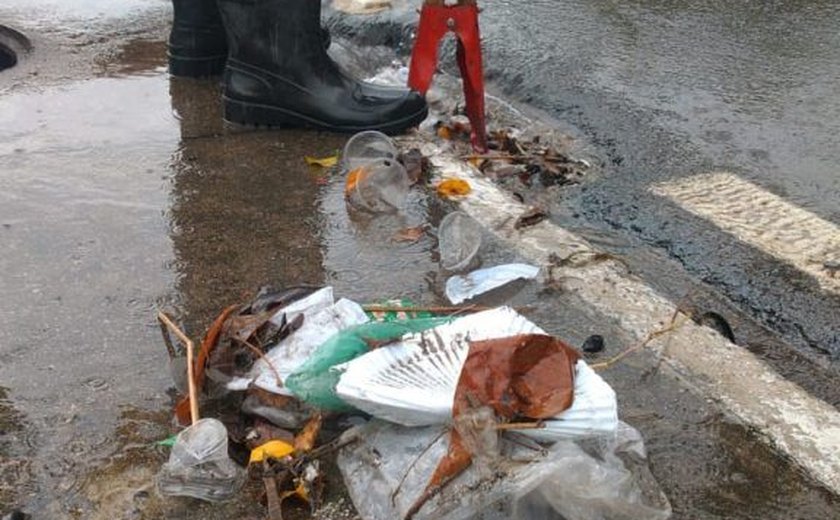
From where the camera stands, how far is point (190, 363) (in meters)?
2.05

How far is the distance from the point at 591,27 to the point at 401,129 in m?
1.88

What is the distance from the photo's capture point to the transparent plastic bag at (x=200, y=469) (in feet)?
5.88

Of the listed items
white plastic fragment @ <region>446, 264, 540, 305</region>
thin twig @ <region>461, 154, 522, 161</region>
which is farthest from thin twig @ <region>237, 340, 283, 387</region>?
thin twig @ <region>461, 154, 522, 161</region>

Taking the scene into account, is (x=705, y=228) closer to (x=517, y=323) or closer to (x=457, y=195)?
(x=457, y=195)

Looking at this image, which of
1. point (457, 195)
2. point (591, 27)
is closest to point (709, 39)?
point (591, 27)

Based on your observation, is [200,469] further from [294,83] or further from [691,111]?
[691,111]

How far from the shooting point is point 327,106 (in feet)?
12.1

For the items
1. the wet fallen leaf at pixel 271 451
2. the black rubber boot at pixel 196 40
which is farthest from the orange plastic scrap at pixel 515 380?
the black rubber boot at pixel 196 40

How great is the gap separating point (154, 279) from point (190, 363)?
61cm

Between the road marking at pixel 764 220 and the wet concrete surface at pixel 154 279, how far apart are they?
836 millimetres

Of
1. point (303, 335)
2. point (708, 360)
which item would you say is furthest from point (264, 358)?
point (708, 360)

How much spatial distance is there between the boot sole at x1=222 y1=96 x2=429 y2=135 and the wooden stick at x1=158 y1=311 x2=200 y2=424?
1.51m

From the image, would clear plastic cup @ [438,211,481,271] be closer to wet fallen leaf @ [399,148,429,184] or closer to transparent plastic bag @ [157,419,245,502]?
wet fallen leaf @ [399,148,429,184]

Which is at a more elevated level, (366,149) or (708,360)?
(708,360)
